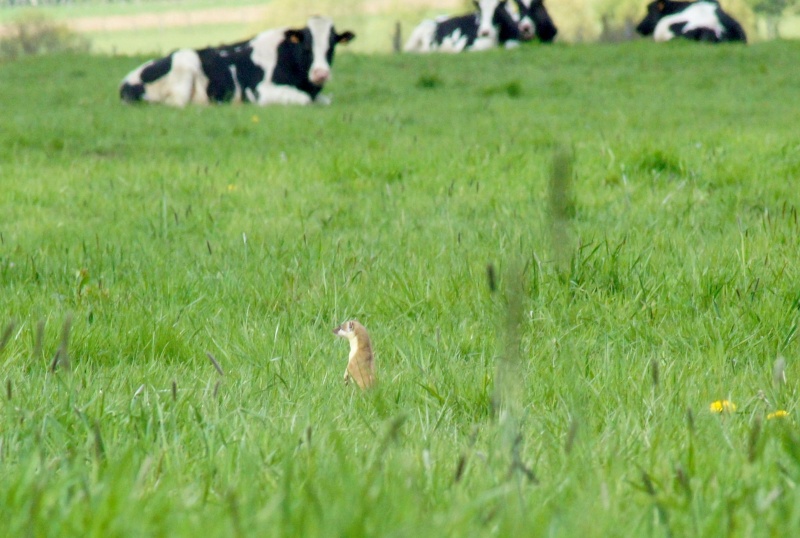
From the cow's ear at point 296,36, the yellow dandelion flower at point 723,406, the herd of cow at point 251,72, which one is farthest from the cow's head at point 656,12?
the yellow dandelion flower at point 723,406

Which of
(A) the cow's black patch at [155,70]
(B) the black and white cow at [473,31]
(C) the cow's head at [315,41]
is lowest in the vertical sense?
→ (B) the black and white cow at [473,31]

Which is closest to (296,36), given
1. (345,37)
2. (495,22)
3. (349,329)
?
(345,37)

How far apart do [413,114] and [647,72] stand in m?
7.15

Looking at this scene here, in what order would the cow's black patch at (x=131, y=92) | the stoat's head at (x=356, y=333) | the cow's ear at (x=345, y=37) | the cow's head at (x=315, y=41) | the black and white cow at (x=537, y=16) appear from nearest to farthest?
the stoat's head at (x=356, y=333), the cow's black patch at (x=131, y=92), the cow's head at (x=315, y=41), the cow's ear at (x=345, y=37), the black and white cow at (x=537, y=16)

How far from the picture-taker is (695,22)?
23719mm

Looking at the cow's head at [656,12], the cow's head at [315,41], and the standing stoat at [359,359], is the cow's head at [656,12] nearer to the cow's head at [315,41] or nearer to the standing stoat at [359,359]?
the cow's head at [315,41]

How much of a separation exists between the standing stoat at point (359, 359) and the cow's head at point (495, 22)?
77.5ft

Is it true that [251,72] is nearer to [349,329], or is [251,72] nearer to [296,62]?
[296,62]

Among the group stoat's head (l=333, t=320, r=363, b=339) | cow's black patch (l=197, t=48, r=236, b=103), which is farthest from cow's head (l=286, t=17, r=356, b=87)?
stoat's head (l=333, t=320, r=363, b=339)

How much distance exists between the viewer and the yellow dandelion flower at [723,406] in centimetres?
226

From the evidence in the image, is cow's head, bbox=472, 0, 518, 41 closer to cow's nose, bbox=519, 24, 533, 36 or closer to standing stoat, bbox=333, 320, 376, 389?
cow's nose, bbox=519, 24, 533, 36

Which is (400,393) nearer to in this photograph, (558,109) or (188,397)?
(188,397)

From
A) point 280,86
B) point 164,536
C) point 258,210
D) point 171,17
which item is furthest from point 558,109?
point 171,17

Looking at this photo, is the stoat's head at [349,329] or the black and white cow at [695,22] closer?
the stoat's head at [349,329]
